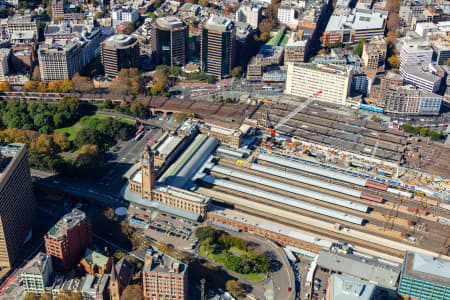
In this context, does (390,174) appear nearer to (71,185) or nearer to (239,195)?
(239,195)

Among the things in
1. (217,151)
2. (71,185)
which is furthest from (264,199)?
(71,185)

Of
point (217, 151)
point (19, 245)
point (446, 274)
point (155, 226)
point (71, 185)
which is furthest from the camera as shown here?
point (217, 151)

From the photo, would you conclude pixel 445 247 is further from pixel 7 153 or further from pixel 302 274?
pixel 7 153

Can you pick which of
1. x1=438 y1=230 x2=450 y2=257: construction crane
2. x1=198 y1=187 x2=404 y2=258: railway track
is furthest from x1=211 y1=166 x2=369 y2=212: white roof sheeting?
x1=438 y1=230 x2=450 y2=257: construction crane

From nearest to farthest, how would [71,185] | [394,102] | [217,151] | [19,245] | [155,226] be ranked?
[19,245], [155,226], [71,185], [217,151], [394,102]

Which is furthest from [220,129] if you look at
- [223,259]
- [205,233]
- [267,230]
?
[223,259]

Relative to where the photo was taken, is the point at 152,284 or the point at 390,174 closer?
the point at 152,284
